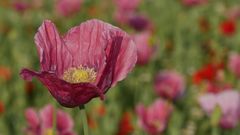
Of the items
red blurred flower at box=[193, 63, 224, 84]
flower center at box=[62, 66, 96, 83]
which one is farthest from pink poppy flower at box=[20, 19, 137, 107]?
red blurred flower at box=[193, 63, 224, 84]

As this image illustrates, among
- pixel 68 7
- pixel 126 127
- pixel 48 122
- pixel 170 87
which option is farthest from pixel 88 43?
pixel 68 7

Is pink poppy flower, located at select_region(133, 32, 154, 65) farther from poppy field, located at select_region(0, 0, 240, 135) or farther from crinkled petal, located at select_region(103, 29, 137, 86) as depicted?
crinkled petal, located at select_region(103, 29, 137, 86)

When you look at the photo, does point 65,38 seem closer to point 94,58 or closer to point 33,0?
point 94,58

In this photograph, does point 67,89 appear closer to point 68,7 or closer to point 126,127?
point 126,127

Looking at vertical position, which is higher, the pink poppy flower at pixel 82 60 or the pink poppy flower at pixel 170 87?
the pink poppy flower at pixel 82 60

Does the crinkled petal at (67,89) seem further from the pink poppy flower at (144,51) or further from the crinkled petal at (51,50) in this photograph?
the pink poppy flower at (144,51)

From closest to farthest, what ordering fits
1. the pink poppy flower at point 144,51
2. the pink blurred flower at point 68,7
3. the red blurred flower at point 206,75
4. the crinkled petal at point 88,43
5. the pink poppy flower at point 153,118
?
the crinkled petal at point 88,43, the pink poppy flower at point 153,118, the red blurred flower at point 206,75, the pink poppy flower at point 144,51, the pink blurred flower at point 68,7

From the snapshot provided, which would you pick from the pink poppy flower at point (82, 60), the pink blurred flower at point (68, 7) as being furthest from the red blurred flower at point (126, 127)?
the pink blurred flower at point (68, 7)

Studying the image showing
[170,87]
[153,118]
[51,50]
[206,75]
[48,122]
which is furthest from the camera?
[206,75]
